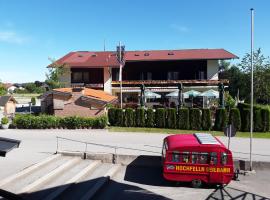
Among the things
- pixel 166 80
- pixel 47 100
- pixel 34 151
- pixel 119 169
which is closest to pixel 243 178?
pixel 119 169

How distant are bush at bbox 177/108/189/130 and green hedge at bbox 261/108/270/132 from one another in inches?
213

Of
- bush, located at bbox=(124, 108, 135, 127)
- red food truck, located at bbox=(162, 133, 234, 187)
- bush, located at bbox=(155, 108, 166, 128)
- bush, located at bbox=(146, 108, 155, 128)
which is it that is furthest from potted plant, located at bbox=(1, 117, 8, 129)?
red food truck, located at bbox=(162, 133, 234, 187)

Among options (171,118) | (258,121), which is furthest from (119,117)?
(258,121)

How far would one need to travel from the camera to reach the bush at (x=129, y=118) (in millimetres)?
28359

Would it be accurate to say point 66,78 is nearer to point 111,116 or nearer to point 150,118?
point 111,116

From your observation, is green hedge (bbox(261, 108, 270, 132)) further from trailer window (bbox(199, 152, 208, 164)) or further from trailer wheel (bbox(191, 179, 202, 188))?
trailer wheel (bbox(191, 179, 202, 188))

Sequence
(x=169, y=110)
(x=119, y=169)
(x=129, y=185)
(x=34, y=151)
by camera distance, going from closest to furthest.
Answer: (x=129, y=185) < (x=119, y=169) < (x=34, y=151) < (x=169, y=110)

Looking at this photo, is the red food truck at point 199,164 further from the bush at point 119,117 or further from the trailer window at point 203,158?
the bush at point 119,117

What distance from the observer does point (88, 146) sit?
1998 centimetres

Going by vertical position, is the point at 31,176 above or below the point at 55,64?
below

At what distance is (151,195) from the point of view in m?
12.6

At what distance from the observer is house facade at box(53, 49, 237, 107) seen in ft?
153

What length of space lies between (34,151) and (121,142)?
17.9ft

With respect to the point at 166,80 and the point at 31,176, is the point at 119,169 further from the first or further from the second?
the point at 166,80
